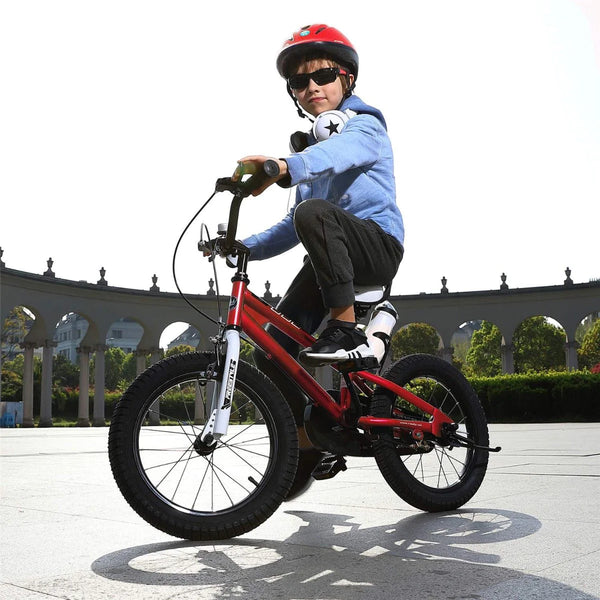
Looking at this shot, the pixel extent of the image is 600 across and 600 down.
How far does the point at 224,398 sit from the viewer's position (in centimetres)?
301

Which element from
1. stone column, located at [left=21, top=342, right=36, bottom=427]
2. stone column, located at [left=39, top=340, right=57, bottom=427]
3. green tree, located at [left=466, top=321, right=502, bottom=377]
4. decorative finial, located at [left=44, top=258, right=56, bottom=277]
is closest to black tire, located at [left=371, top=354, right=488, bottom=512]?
stone column, located at [left=21, top=342, right=36, bottom=427]

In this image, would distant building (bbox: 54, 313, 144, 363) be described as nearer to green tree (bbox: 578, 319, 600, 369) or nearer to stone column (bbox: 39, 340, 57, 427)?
green tree (bbox: 578, 319, 600, 369)

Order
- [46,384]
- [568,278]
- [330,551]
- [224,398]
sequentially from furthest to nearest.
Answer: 1. [568,278]
2. [46,384]
3. [224,398]
4. [330,551]

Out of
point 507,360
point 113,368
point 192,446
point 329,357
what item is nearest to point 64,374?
point 113,368

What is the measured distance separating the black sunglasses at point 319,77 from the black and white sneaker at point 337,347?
4.47 ft

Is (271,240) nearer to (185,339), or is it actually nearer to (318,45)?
(318,45)

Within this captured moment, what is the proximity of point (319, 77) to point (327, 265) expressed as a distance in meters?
1.18

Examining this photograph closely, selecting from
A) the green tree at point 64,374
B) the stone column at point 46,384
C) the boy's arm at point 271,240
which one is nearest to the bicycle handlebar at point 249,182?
the boy's arm at point 271,240

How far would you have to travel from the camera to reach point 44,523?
3531 mm

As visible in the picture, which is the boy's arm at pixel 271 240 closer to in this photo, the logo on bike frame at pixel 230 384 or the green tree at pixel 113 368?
the logo on bike frame at pixel 230 384

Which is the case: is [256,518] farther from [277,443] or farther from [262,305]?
[262,305]

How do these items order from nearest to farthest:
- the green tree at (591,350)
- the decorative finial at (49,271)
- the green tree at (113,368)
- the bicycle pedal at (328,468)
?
the bicycle pedal at (328,468), the decorative finial at (49,271), the green tree at (591,350), the green tree at (113,368)

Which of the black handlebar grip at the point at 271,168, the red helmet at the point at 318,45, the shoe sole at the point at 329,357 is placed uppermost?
the red helmet at the point at 318,45

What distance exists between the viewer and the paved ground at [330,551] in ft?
7.26
